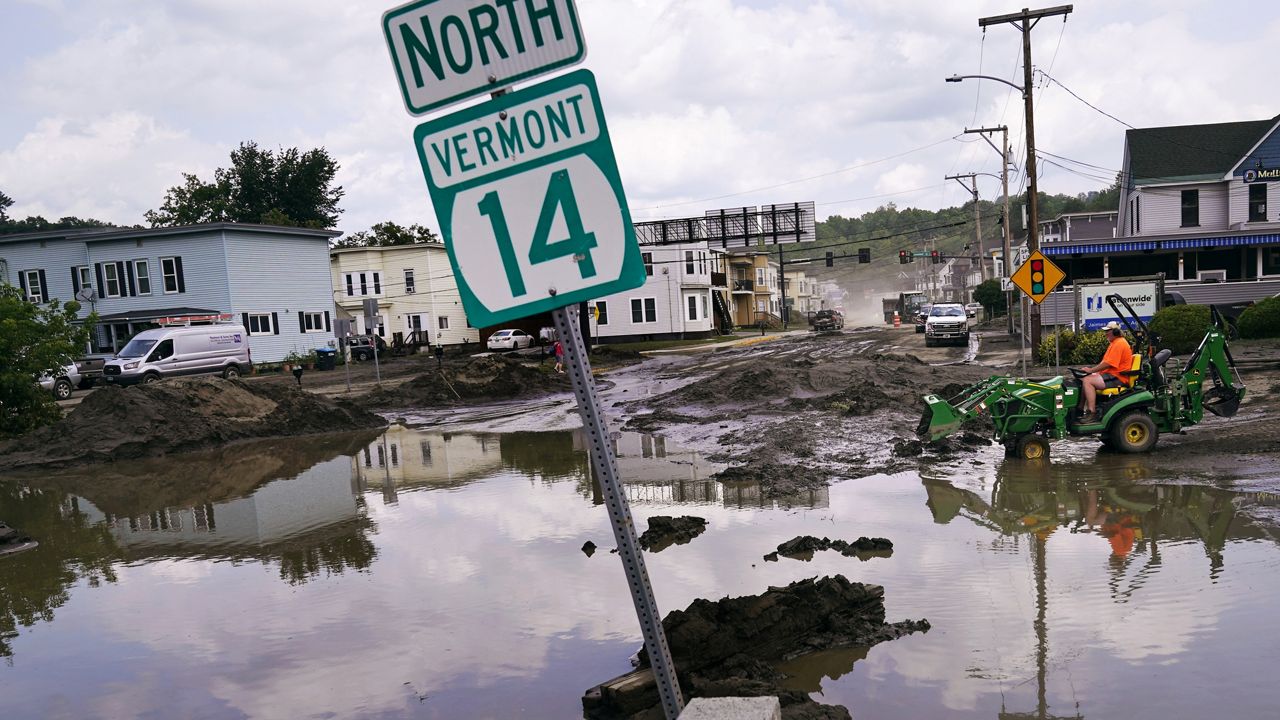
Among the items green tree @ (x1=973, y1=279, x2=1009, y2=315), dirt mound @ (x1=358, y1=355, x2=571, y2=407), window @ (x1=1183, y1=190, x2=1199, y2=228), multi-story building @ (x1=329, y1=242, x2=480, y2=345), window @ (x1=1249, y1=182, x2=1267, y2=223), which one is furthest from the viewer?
green tree @ (x1=973, y1=279, x2=1009, y2=315)

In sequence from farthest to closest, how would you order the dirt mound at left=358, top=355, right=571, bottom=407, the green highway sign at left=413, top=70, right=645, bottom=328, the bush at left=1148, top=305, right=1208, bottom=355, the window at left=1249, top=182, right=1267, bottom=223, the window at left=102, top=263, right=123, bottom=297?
the window at left=102, top=263, right=123, bottom=297 → the window at left=1249, top=182, right=1267, bottom=223 → the dirt mound at left=358, top=355, right=571, bottom=407 → the bush at left=1148, top=305, right=1208, bottom=355 → the green highway sign at left=413, top=70, right=645, bottom=328

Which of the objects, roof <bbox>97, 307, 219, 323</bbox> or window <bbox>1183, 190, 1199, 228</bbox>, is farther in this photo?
window <bbox>1183, 190, 1199, 228</bbox>

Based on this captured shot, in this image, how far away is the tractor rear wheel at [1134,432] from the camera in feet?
41.0

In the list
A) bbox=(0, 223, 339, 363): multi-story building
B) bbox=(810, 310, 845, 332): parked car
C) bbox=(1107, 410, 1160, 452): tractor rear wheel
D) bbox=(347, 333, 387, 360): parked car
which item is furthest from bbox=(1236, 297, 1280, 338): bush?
bbox=(347, 333, 387, 360): parked car

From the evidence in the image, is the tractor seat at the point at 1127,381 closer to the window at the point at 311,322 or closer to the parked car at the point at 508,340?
the window at the point at 311,322

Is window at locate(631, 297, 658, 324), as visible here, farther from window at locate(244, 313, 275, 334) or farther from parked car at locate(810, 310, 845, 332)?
window at locate(244, 313, 275, 334)

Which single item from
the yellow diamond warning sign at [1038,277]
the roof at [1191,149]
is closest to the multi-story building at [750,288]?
the roof at [1191,149]

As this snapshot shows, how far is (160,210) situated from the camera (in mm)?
80750

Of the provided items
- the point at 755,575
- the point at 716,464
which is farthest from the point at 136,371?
the point at 755,575

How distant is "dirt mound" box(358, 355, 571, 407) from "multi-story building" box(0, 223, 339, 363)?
66.1 feet

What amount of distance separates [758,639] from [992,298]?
63886 mm

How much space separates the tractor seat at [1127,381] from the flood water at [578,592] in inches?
42.6

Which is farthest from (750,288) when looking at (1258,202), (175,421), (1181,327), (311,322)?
(175,421)

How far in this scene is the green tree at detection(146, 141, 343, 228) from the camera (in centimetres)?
8000
